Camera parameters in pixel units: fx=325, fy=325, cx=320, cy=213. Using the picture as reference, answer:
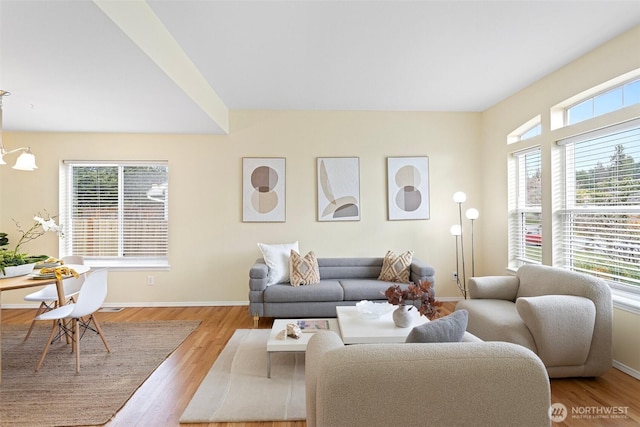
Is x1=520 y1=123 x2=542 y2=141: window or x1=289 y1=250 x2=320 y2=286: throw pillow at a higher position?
x1=520 y1=123 x2=542 y2=141: window

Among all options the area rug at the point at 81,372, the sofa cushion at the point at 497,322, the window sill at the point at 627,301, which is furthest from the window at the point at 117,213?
the window sill at the point at 627,301

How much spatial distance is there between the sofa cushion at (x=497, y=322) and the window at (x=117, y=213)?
13.2 feet

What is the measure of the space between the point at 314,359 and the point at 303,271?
2473mm

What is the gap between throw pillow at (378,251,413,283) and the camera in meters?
4.14

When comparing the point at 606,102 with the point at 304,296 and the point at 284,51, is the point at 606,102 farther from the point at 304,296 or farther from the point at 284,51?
the point at 304,296

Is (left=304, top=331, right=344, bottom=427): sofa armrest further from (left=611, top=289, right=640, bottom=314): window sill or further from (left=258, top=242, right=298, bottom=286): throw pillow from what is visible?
(left=611, top=289, right=640, bottom=314): window sill

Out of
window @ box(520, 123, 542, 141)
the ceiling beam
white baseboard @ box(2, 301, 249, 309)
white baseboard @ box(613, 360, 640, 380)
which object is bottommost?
white baseboard @ box(613, 360, 640, 380)

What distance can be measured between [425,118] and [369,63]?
6.12ft

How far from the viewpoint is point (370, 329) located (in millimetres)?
2730

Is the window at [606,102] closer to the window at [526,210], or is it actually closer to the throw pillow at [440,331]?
the window at [526,210]

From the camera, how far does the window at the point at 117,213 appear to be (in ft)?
15.3

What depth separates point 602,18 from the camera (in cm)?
257

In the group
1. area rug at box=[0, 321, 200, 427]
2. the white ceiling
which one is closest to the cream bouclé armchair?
the white ceiling

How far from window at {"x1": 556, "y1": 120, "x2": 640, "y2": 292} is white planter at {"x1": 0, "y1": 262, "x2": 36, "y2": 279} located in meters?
5.32
